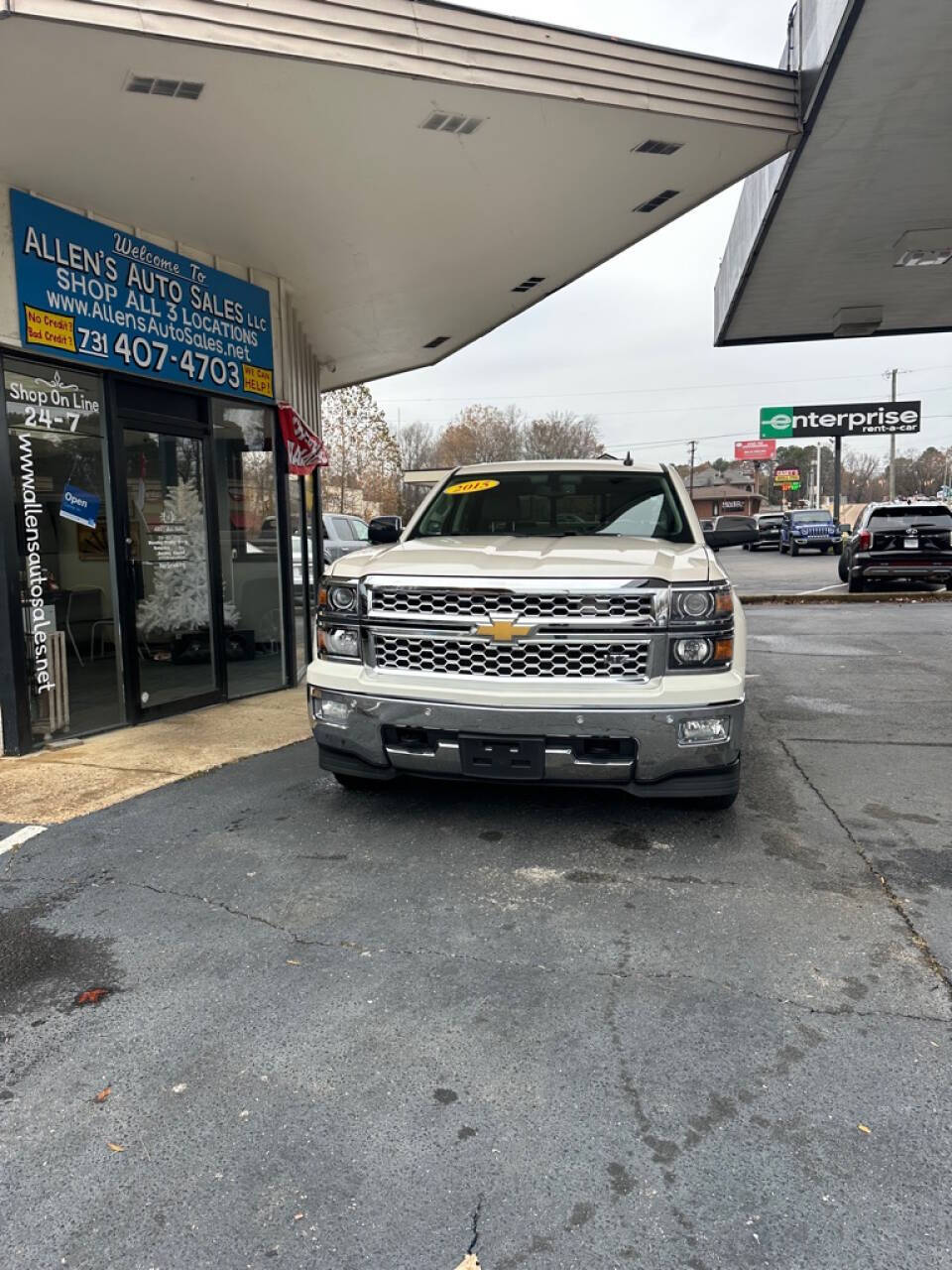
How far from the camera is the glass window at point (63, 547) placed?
5.87 m

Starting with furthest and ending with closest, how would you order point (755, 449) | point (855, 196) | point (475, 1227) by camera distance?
point (755, 449)
point (855, 196)
point (475, 1227)

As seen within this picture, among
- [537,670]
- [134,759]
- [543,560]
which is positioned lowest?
[134,759]

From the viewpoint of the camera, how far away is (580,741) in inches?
151

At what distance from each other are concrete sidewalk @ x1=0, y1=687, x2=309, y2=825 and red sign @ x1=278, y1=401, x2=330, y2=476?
8.57 ft

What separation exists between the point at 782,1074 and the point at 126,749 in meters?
5.01

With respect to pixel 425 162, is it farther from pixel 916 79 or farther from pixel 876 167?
pixel 876 167

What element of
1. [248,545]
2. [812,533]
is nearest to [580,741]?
[248,545]

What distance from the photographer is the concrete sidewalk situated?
195 inches

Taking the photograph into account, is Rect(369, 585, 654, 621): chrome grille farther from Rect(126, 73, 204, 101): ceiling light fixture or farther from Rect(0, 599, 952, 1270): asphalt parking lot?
Rect(126, 73, 204, 101): ceiling light fixture

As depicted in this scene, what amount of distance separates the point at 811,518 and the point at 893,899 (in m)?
31.3

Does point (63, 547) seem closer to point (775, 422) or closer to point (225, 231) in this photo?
point (225, 231)

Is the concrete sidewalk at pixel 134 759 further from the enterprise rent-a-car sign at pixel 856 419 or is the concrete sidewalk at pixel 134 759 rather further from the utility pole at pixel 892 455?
the enterprise rent-a-car sign at pixel 856 419

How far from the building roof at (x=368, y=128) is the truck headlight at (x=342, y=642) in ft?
9.56

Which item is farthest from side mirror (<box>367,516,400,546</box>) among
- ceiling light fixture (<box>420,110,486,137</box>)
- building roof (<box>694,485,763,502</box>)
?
building roof (<box>694,485,763,502</box>)
